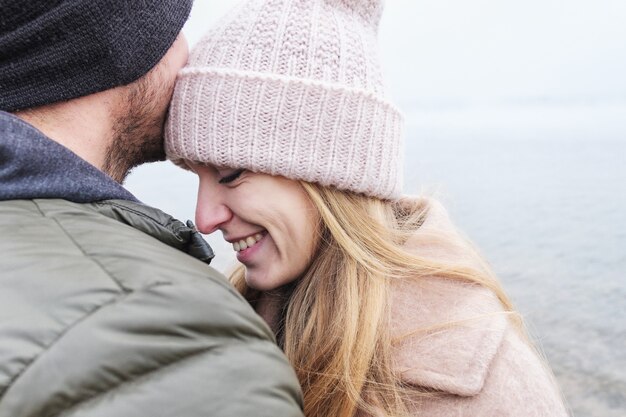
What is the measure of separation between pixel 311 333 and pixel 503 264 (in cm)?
789

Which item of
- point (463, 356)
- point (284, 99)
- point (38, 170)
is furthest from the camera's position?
point (284, 99)

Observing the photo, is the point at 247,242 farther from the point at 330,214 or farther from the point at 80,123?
the point at 80,123

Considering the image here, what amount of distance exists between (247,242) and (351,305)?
491 mm

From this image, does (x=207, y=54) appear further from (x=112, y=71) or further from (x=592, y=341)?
(x=592, y=341)

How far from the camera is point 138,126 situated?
1936 millimetres

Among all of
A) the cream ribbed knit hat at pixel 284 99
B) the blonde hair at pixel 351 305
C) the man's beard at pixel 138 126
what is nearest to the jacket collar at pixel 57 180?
the man's beard at pixel 138 126

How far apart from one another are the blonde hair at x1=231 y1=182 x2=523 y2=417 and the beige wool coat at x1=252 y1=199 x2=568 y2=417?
1.7 inches

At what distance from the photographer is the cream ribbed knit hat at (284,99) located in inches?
81.0

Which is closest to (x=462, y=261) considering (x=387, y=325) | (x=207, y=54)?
(x=387, y=325)

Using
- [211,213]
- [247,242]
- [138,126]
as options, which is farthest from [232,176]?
[138,126]

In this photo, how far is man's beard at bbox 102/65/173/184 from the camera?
178 cm

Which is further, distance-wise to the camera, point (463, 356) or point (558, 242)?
point (558, 242)

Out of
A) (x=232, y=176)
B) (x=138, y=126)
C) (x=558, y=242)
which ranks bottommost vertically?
(x=558, y=242)

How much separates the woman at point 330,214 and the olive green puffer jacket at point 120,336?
0.94 metres
